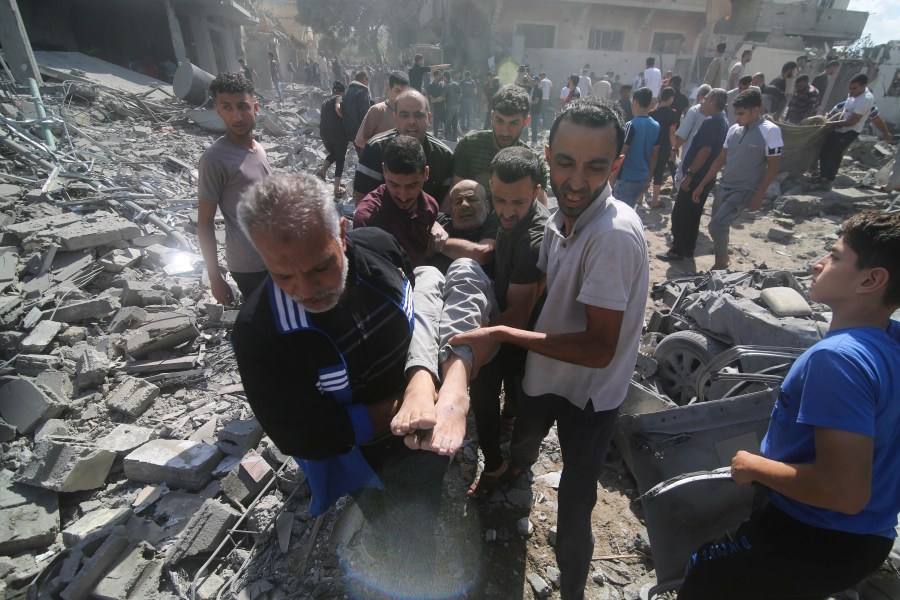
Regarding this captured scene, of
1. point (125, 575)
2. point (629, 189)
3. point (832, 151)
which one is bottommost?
point (125, 575)

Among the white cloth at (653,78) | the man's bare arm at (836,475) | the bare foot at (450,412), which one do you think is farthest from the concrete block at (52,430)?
the white cloth at (653,78)

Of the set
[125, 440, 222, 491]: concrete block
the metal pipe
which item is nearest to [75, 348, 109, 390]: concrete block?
[125, 440, 222, 491]: concrete block

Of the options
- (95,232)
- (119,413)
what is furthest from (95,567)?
(95,232)

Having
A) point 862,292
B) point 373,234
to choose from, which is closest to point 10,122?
point 373,234

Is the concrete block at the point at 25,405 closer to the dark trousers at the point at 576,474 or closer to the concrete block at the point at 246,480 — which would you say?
the concrete block at the point at 246,480

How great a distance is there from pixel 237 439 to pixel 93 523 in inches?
35.6

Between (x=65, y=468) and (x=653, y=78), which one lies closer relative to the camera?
(x=65, y=468)

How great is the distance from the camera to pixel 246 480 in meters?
2.85

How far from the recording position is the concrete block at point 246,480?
2.80m

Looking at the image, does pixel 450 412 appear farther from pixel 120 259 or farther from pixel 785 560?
pixel 120 259

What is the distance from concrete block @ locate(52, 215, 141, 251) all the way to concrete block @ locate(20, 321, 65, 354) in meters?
1.49

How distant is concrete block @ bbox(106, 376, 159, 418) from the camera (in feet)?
11.6

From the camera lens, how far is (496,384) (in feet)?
8.23

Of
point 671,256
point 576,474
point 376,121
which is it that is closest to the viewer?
point 576,474
